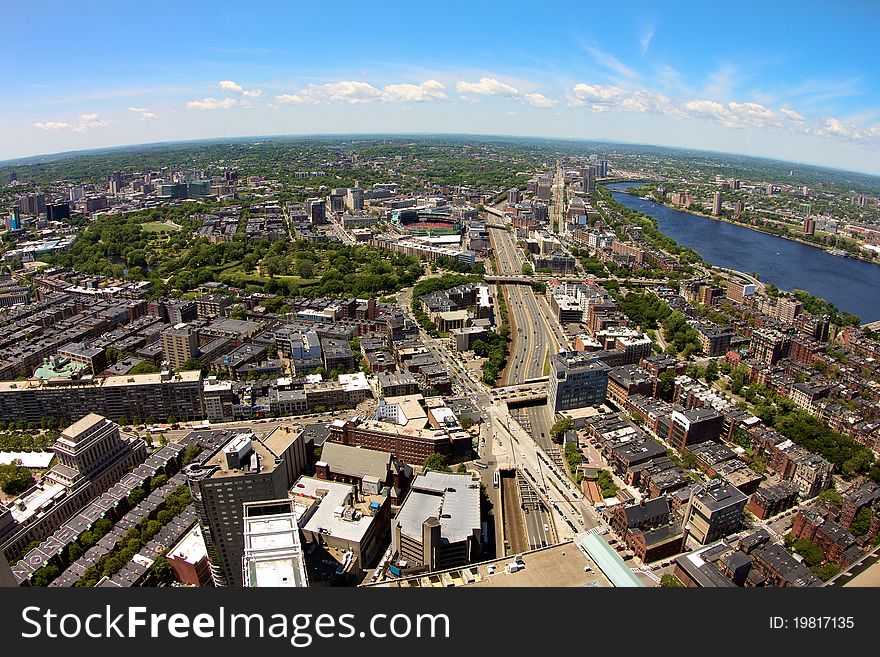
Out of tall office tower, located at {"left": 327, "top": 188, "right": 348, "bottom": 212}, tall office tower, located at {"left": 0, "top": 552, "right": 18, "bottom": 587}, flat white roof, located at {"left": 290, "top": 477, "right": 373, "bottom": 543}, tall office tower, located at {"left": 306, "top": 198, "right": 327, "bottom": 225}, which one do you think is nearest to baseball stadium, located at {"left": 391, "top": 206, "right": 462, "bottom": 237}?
tall office tower, located at {"left": 306, "top": 198, "right": 327, "bottom": 225}

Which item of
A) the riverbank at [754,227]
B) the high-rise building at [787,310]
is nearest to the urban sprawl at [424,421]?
the high-rise building at [787,310]

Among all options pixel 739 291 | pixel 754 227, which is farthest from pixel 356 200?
pixel 754 227

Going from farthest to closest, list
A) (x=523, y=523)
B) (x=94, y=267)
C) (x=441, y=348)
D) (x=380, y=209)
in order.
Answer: (x=380, y=209) < (x=94, y=267) < (x=441, y=348) < (x=523, y=523)

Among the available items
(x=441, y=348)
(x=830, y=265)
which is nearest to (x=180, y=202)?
(x=441, y=348)

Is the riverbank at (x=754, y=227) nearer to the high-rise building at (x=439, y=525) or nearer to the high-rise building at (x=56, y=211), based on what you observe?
the high-rise building at (x=439, y=525)
